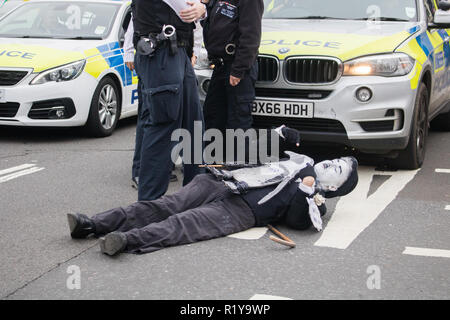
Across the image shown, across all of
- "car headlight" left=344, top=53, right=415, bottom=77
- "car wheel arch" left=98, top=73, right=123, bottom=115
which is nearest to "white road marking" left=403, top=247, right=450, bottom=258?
"car headlight" left=344, top=53, right=415, bottom=77

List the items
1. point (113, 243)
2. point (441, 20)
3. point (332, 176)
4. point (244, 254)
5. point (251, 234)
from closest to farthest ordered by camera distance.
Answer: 1. point (113, 243)
2. point (244, 254)
3. point (251, 234)
4. point (332, 176)
5. point (441, 20)

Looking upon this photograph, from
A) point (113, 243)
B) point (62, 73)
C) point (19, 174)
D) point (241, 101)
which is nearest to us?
point (113, 243)

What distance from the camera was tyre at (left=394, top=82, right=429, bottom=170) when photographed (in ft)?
21.3

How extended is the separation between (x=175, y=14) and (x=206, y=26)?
0.89 metres

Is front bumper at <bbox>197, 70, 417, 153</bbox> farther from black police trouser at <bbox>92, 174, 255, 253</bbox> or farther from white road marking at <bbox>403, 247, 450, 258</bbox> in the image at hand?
white road marking at <bbox>403, 247, 450, 258</bbox>

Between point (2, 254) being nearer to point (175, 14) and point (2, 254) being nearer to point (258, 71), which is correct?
point (175, 14)

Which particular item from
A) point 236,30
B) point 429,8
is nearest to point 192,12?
point 236,30

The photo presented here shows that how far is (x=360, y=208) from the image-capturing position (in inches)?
215

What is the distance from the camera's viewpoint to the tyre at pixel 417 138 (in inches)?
256

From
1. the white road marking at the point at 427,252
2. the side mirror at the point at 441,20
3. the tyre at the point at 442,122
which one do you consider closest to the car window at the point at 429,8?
the side mirror at the point at 441,20

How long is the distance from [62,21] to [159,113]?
4.25 m

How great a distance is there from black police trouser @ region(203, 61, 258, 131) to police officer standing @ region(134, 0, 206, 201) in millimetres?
828

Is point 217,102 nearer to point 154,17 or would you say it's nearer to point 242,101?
point 242,101

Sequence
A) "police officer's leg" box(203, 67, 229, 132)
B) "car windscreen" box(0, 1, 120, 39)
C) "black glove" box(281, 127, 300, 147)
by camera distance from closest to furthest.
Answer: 1. "black glove" box(281, 127, 300, 147)
2. "police officer's leg" box(203, 67, 229, 132)
3. "car windscreen" box(0, 1, 120, 39)
